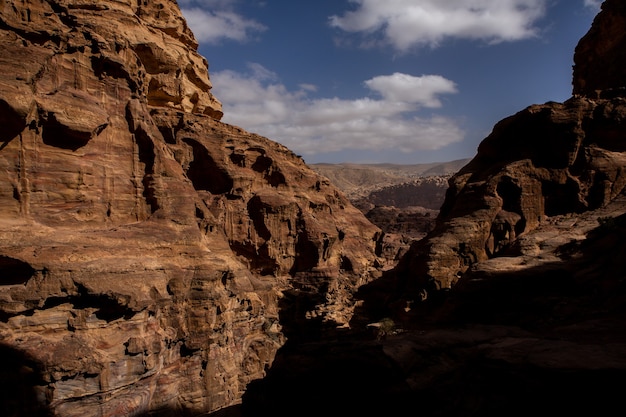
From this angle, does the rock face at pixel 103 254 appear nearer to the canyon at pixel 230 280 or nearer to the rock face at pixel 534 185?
the canyon at pixel 230 280

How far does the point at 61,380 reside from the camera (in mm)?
15203

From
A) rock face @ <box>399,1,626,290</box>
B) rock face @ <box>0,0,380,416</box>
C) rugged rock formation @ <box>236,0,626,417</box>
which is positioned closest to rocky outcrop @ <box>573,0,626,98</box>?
rock face @ <box>399,1,626,290</box>

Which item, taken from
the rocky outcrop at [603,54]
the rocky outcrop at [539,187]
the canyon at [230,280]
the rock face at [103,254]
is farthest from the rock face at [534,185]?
the rocky outcrop at [603,54]

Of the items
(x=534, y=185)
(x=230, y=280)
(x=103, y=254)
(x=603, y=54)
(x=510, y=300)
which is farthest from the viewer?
(x=603, y=54)

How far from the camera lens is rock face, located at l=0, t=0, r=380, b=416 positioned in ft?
51.5

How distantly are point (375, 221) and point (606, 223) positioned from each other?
67.9 m

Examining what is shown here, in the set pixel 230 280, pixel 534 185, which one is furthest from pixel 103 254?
pixel 534 185

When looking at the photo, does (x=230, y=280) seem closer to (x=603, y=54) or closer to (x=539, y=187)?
(x=539, y=187)

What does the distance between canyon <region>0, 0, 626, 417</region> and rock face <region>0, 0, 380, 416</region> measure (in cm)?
8

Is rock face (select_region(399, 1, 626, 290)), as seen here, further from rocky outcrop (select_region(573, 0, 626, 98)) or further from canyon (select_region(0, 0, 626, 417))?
rocky outcrop (select_region(573, 0, 626, 98))

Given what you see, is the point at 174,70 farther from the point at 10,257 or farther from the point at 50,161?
the point at 10,257

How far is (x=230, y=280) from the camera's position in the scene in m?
25.0

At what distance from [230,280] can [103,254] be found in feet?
27.9

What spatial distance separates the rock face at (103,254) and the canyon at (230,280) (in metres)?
0.08
